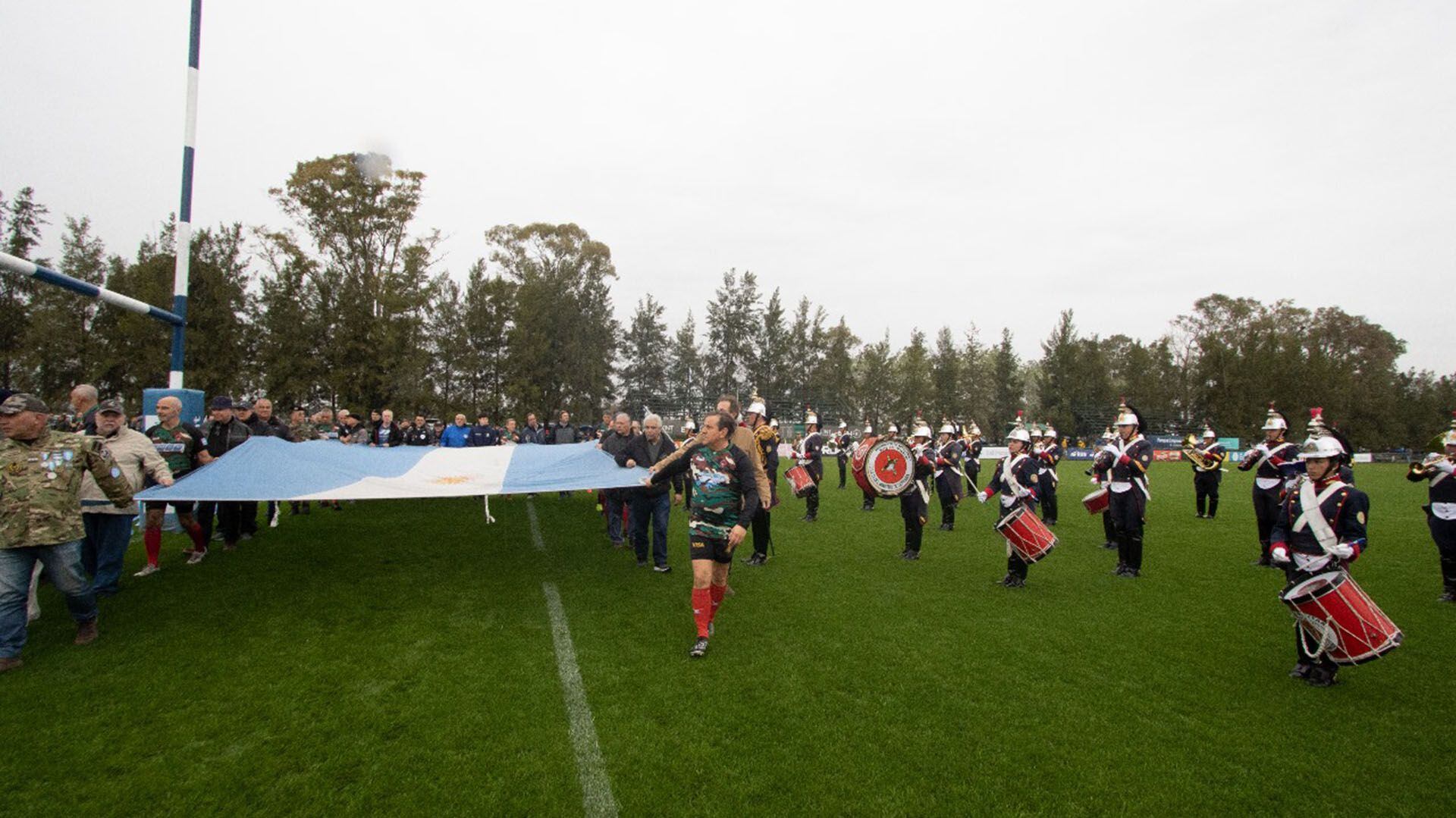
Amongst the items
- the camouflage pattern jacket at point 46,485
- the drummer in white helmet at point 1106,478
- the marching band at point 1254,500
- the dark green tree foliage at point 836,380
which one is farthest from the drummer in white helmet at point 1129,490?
the dark green tree foliage at point 836,380

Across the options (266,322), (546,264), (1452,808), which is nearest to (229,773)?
(1452,808)

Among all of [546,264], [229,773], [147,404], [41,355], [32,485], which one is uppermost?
[546,264]

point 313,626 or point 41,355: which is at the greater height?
point 41,355

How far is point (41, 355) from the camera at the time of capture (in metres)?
28.2

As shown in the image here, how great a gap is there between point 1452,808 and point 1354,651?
138cm

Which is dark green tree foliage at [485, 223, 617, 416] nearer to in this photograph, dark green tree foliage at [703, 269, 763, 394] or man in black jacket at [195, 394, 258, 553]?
dark green tree foliage at [703, 269, 763, 394]

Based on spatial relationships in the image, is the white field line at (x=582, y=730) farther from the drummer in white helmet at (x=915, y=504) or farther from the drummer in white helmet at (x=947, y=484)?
the drummer in white helmet at (x=947, y=484)

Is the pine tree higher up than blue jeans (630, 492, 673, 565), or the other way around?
the pine tree

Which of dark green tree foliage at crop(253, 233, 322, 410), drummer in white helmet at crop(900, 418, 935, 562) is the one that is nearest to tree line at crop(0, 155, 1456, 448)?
dark green tree foliage at crop(253, 233, 322, 410)

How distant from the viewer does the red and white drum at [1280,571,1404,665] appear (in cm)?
458

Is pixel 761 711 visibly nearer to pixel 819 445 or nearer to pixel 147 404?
pixel 819 445

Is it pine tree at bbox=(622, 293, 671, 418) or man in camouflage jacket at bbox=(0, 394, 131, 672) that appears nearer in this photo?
man in camouflage jacket at bbox=(0, 394, 131, 672)

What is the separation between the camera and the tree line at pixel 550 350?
28500 millimetres

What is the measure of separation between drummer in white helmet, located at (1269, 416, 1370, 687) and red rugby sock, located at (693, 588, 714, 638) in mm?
4344
